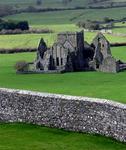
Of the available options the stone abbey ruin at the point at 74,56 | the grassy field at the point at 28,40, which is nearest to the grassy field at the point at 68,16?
the grassy field at the point at 28,40

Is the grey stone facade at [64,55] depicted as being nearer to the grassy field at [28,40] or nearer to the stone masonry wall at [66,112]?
the grassy field at [28,40]

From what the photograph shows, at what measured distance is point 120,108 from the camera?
22.1 meters

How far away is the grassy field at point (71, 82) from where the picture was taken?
59.0m

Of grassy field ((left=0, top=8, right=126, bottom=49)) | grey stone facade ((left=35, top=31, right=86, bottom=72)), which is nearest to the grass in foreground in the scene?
grey stone facade ((left=35, top=31, right=86, bottom=72))

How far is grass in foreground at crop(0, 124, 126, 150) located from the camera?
2175 cm

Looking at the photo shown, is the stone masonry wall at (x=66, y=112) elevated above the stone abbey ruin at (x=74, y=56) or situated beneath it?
elevated above

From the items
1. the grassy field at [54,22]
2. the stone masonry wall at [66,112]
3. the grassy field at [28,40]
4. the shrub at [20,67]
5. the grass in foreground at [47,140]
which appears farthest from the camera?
the grassy field at [54,22]

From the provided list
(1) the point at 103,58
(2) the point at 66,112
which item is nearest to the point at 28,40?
(1) the point at 103,58

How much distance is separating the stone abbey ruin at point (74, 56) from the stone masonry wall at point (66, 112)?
60.2 m

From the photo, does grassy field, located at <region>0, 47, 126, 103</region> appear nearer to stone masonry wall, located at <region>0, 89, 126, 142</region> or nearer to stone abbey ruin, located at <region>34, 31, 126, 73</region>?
stone abbey ruin, located at <region>34, 31, 126, 73</region>

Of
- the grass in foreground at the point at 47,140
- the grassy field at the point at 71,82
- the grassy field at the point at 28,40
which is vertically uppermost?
the grass in foreground at the point at 47,140

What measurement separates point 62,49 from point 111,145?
76.4 m

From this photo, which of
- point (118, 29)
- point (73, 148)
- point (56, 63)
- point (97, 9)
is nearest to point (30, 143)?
point (73, 148)

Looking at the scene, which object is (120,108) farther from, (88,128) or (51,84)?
(51,84)
